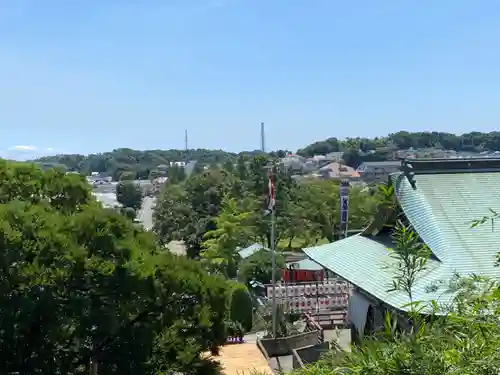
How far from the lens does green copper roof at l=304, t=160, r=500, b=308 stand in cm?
1082

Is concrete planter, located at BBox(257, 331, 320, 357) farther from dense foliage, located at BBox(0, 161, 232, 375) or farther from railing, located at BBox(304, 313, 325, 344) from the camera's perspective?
dense foliage, located at BBox(0, 161, 232, 375)

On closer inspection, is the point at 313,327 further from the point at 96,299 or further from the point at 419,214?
the point at 96,299

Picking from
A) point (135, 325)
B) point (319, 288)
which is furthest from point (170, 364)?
point (319, 288)

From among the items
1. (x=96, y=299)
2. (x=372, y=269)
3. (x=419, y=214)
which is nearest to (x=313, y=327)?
(x=372, y=269)

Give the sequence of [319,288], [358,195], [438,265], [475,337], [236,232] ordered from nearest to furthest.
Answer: [475,337]
[438,265]
[319,288]
[236,232]
[358,195]

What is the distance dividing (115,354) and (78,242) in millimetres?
2132

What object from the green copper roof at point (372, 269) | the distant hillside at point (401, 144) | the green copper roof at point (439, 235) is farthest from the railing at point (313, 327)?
the distant hillside at point (401, 144)

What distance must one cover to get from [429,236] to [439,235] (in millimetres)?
195

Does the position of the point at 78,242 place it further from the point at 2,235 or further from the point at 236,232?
the point at 236,232

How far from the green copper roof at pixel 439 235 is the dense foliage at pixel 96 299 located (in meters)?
3.21

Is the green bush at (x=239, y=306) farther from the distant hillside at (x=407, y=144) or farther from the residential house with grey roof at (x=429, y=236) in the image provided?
the distant hillside at (x=407, y=144)

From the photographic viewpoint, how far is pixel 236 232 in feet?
111

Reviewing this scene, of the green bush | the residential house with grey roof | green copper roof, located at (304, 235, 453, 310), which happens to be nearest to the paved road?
the green bush

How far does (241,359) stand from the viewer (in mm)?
16469
